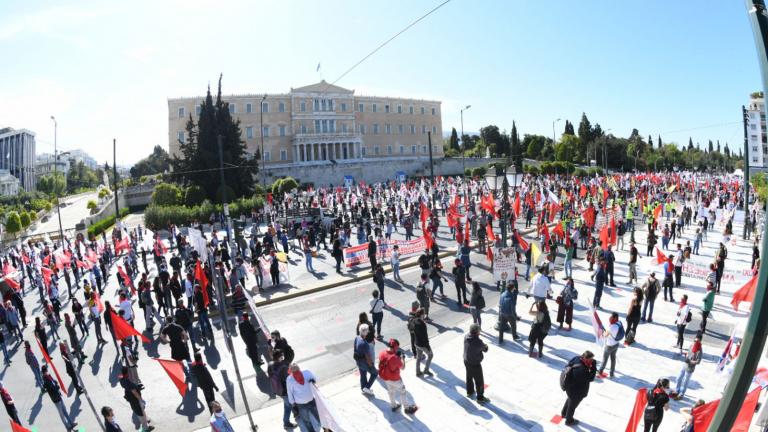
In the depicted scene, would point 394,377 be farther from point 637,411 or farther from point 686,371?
point 686,371

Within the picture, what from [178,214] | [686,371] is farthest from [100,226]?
[686,371]

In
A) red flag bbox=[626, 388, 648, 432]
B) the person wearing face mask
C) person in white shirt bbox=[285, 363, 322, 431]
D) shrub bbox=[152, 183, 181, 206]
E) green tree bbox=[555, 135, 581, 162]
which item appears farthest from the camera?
green tree bbox=[555, 135, 581, 162]

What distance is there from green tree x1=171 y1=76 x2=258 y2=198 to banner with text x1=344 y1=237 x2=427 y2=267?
24.9 metres

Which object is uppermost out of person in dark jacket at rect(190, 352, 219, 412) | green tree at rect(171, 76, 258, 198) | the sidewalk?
green tree at rect(171, 76, 258, 198)

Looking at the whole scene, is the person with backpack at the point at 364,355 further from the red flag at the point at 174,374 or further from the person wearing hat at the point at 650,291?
the person wearing hat at the point at 650,291

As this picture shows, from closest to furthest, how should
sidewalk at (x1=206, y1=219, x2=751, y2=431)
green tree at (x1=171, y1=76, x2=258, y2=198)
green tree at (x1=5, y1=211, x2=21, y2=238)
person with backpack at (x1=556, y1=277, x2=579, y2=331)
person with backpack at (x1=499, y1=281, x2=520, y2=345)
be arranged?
sidewalk at (x1=206, y1=219, x2=751, y2=431), person with backpack at (x1=499, y1=281, x2=520, y2=345), person with backpack at (x1=556, y1=277, x2=579, y2=331), green tree at (x1=5, y1=211, x2=21, y2=238), green tree at (x1=171, y1=76, x2=258, y2=198)

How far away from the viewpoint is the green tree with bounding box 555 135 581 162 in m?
87.9

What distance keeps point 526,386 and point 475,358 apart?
1518mm

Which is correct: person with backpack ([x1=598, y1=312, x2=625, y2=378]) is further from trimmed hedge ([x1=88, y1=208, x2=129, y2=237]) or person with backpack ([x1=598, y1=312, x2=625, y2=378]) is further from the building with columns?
the building with columns

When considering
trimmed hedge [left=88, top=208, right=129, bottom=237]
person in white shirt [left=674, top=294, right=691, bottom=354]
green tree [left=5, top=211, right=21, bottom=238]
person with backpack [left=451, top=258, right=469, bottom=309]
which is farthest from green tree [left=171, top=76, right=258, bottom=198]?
person in white shirt [left=674, top=294, right=691, bottom=354]

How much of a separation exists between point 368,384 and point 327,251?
1455 cm

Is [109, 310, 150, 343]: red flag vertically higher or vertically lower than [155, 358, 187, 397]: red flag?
higher

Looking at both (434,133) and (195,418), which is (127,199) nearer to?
(195,418)

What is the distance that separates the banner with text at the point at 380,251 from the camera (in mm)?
19688
